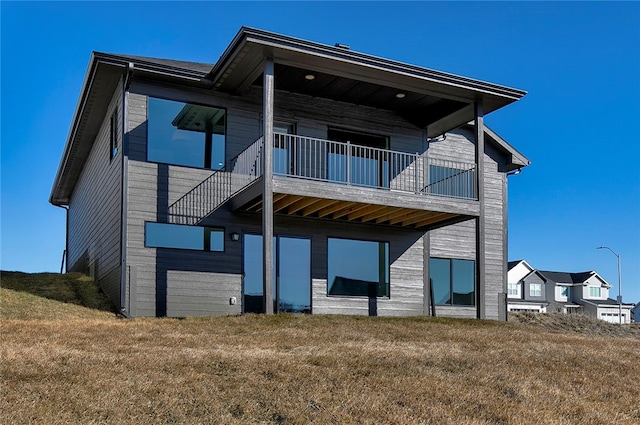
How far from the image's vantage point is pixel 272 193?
38.4ft

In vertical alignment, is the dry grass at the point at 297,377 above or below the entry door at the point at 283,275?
below

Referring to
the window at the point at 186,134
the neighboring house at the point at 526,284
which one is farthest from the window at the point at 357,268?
the neighboring house at the point at 526,284

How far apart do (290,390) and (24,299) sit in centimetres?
804

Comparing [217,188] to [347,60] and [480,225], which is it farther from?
[480,225]

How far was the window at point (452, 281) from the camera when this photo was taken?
16538mm

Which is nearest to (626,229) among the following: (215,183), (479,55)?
(479,55)

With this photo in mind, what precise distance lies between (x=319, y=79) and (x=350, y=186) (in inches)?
104

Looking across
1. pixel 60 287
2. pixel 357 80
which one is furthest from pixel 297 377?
pixel 60 287

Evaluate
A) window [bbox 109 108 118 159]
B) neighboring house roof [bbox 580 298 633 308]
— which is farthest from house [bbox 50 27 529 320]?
neighboring house roof [bbox 580 298 633 308]

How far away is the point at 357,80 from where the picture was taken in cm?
1371

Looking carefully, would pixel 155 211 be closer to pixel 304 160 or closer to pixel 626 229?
pixel 304 160

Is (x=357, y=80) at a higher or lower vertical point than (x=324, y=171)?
higher

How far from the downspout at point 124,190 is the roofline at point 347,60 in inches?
68.4

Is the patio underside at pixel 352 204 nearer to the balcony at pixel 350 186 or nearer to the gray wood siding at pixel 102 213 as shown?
the balcony at pixel 350 186
